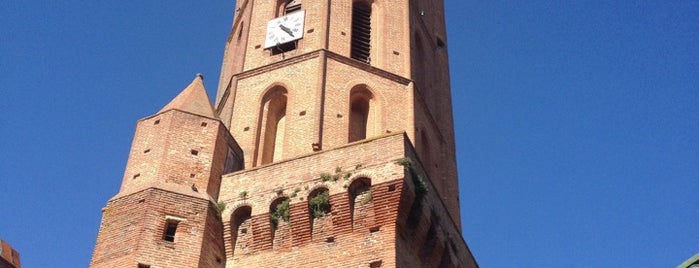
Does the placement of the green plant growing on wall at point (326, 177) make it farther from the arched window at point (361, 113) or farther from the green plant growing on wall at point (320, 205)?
the arched window at point (361, 113)

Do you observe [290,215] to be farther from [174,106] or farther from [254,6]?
[254,6]

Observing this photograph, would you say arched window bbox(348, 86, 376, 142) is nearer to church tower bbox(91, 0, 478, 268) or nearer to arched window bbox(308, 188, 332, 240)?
church tower bbox(91, 0, 478, 268)

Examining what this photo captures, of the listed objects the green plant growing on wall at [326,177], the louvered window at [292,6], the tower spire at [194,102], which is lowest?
the green plant growing on wall at [326,177]

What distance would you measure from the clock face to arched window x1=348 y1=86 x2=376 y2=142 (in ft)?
7.81

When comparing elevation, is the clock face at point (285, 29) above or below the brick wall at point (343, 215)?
above

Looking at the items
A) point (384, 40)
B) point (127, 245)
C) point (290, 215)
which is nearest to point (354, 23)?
point (384, 40)

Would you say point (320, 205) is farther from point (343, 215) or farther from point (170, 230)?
point (170, 230)

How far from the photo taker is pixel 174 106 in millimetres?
20625

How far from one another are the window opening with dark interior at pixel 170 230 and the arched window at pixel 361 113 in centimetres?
538

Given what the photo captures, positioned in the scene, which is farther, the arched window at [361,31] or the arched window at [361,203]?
the arched window at [361,31]

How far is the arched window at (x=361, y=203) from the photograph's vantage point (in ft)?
57.5

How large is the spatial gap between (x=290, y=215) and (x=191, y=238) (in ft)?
6.39

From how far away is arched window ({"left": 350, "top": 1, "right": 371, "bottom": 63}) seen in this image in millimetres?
24156

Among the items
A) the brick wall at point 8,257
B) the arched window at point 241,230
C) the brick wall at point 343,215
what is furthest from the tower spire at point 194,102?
the brick wall at point 8,257
